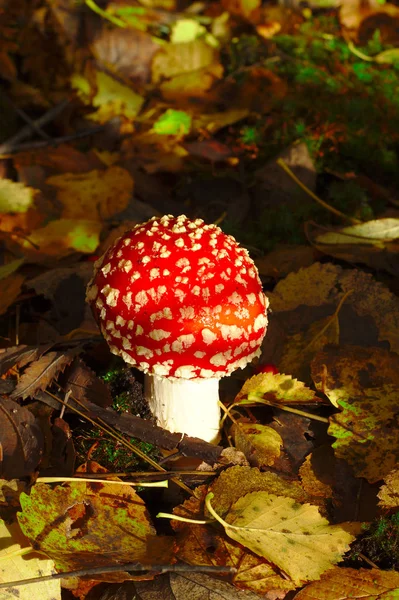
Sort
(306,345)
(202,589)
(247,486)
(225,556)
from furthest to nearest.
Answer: (306,345)
(247,486)
(225,556)
(202,589)

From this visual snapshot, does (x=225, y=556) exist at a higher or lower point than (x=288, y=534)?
lower

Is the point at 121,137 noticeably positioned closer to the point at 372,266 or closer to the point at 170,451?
the point at 372,266

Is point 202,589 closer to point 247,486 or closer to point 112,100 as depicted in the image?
point 247,486

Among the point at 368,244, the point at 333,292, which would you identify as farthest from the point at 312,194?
the point at 333,292

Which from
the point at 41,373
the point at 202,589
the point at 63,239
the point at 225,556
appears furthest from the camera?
the point at 63,239

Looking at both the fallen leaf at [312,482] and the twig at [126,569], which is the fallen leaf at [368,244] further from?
the twig at [126,569]

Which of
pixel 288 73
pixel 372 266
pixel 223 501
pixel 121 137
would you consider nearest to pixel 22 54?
pixel 121 137

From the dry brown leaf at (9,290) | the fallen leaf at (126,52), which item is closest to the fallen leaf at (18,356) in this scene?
the dry brown leaf at (9,290)
